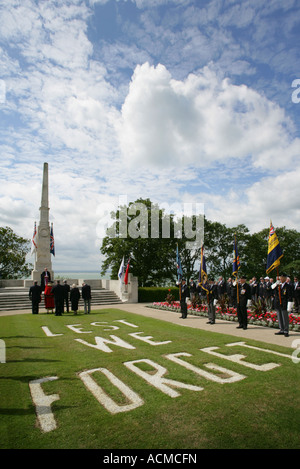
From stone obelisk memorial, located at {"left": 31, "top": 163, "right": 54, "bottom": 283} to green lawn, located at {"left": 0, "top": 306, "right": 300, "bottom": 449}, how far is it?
2303cm

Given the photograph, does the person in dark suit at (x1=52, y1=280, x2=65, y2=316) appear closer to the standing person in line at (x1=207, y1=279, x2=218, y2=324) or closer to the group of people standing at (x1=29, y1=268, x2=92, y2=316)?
the group of people standing at (x1=29, y1=268, x2=92, y2=316)

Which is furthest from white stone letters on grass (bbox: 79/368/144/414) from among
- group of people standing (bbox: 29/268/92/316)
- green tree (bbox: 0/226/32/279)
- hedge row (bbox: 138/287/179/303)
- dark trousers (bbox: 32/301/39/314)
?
green tree (bbox: 0/226/32/279)

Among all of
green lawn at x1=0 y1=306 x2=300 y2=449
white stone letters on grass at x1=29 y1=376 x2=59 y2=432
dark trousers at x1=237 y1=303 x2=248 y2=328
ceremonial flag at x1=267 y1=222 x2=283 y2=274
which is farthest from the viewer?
ceremonial flag at x1=267 y1=222 x2=283 y2=274

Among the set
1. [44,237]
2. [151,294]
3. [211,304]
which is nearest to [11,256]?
[44,237]

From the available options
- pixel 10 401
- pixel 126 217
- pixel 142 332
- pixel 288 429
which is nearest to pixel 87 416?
pixel 10 401

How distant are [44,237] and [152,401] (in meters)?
28.1

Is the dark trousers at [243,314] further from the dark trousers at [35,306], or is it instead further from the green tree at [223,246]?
the green tree at [223,246]

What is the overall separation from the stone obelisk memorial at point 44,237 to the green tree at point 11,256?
13850mm

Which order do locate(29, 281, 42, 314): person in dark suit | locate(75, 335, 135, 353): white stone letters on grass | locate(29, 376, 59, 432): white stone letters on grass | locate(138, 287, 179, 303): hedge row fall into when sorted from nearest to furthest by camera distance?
locate(29, 376, 59, 432): white stone letters on grass, locate(75, 335, 135, 353): white stone letters on grass, locate(29, 281, 42, 314): person in dark suit, locate(138, 287, 179, 303): hedge row

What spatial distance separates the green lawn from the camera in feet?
11.6

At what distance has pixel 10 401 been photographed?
465 cm

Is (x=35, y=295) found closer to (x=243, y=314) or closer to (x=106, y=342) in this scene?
(x=106, y=342)

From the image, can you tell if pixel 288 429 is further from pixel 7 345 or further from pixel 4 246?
pixel 4 246

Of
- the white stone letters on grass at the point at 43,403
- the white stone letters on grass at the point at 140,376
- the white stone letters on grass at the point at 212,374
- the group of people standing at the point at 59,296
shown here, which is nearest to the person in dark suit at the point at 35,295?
the group of people standing at the point at 59,296
